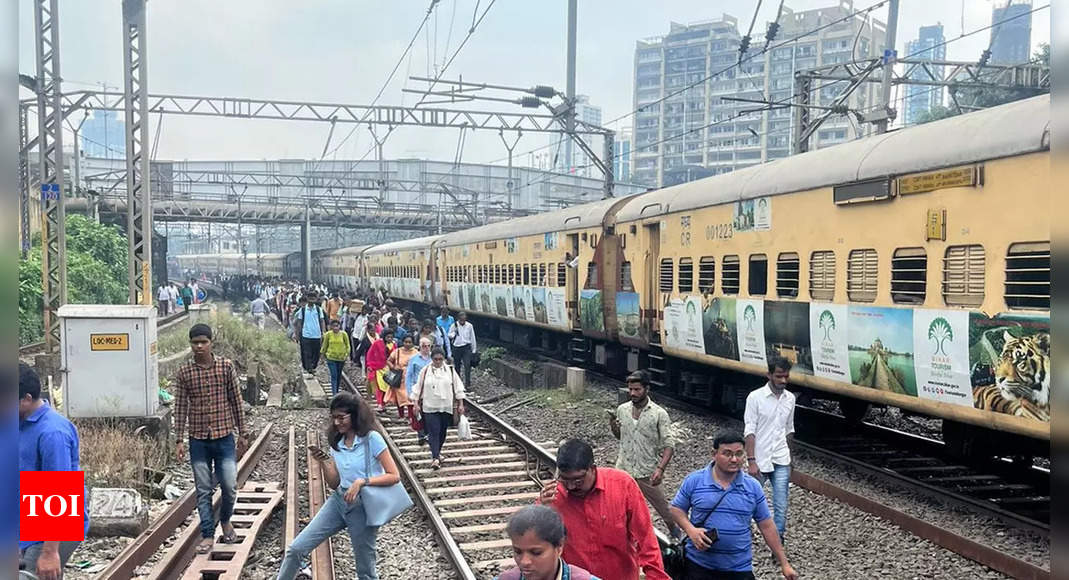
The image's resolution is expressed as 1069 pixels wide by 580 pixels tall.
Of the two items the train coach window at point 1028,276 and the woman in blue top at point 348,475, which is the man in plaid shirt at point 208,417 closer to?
the woman in blue top at point 348,475

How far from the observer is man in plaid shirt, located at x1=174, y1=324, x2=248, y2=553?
608 centimetres

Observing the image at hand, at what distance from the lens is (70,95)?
17750 millimetres

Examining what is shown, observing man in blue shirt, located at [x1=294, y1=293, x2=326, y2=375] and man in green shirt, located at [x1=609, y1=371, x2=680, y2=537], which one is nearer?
man in green shirt, located at [x1=609, y1=371, x2=680, y2=537]

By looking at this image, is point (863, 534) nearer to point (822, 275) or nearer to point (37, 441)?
point (822, 275)

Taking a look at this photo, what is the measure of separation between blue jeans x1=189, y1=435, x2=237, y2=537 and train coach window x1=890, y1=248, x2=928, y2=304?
5.62m

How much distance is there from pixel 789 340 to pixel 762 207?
5.22ft

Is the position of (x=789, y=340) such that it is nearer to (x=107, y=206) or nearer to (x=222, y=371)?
(x=222, y=371)

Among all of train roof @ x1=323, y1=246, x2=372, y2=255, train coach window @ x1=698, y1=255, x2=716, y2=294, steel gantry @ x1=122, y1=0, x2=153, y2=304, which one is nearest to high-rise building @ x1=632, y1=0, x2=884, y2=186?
train roof @ x1=323, y1=246, x2=372, y2=255

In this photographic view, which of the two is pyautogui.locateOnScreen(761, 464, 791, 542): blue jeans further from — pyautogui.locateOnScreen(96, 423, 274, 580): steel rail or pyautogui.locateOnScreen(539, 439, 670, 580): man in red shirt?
pyautogui.locateOnScreen(96, 423, 274, 580): steel rail

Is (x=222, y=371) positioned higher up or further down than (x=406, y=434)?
higher up

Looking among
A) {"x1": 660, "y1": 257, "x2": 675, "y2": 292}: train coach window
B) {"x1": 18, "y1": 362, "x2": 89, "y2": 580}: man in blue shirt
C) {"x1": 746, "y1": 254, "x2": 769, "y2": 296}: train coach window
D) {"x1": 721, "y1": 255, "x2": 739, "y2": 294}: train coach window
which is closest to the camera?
{"x1": 18, "y1": 362, "x2": 89, "y2": 580}: man in blue shirt

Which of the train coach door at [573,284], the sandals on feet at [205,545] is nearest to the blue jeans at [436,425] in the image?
the sandals on feet at [205,545]

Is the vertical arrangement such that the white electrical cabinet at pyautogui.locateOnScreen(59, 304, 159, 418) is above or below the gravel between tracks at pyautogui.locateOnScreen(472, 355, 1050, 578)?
above

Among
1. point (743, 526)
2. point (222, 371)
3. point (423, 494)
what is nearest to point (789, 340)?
point (423, 494)
